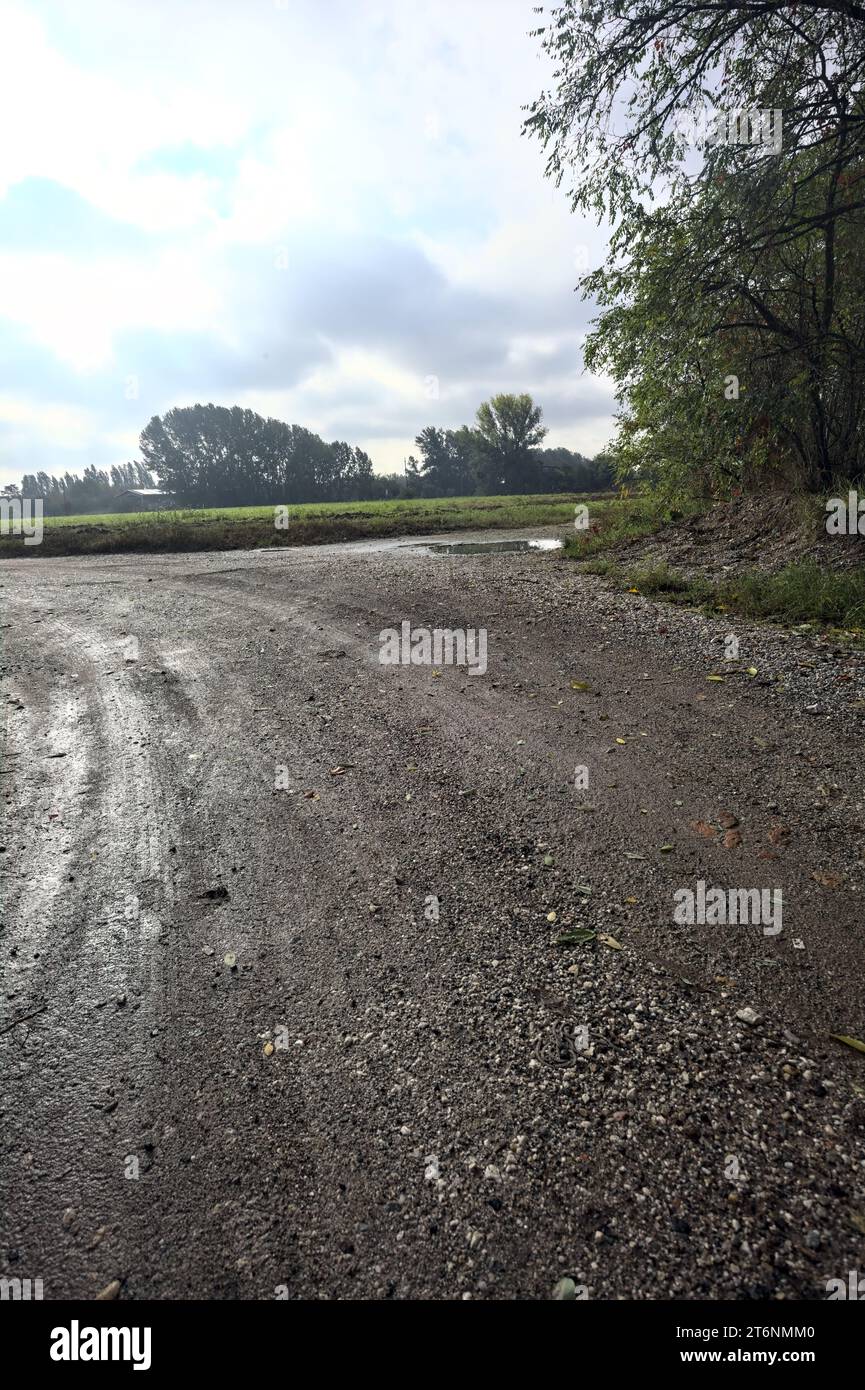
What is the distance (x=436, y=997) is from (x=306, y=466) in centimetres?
8670

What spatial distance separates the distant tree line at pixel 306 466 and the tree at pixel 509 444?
12 cm

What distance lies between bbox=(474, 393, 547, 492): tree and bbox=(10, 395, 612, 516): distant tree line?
12 centimetres

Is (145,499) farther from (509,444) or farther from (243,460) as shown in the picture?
(509,444)

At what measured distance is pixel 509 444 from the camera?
75500mm

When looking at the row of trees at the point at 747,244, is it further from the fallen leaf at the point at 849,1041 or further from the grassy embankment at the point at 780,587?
the fallen leaf at the point at 849,1041

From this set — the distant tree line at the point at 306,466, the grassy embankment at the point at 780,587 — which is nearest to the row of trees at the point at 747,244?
the grassy embankment at the point at 780,587

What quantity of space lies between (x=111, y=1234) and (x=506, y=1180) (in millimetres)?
1187

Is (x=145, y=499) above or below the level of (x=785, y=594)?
above

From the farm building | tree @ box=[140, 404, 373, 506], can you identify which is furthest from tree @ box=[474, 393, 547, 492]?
the farm building

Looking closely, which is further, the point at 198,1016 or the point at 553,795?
the point at 553,795

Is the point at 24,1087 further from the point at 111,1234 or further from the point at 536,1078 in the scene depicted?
the point at 536,1078

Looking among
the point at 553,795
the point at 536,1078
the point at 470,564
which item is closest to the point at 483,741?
the point at 553,795

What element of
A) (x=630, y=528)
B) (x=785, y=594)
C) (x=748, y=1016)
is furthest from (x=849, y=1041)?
(x=630, y=528)

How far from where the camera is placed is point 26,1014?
2613mm
